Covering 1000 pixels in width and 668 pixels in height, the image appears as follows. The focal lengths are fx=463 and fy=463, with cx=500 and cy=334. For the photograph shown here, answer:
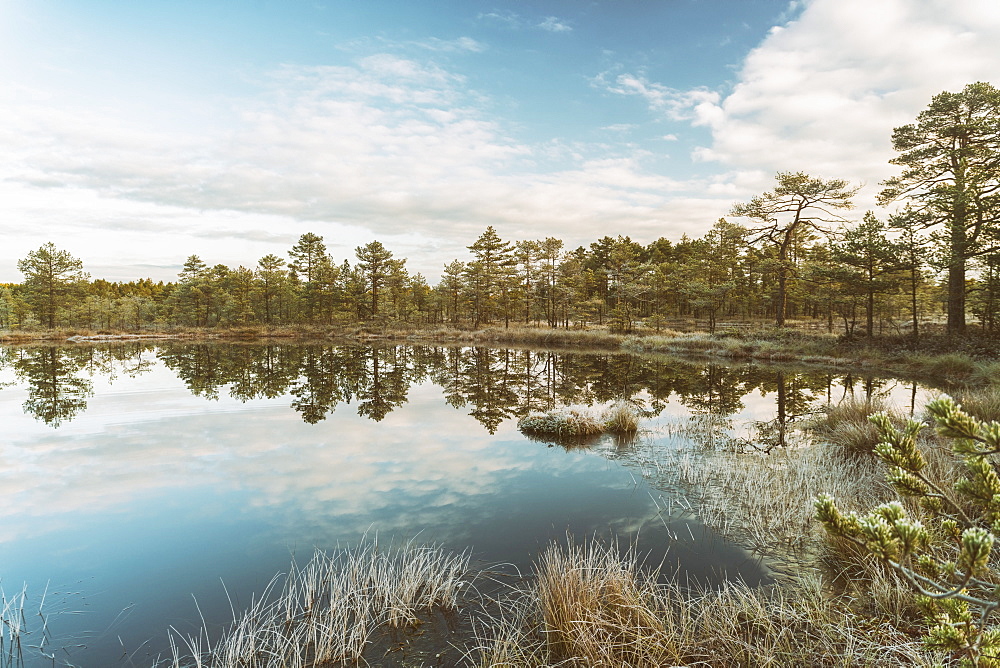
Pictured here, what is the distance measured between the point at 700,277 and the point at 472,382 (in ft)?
167

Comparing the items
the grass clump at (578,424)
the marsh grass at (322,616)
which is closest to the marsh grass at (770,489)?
the grass clump at (578,424)

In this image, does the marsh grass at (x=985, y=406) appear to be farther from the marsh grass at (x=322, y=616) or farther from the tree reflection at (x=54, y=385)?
the tree reflection at (x=54, y=385)

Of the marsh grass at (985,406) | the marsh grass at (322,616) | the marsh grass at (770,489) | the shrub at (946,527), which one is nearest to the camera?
the shrub at (946,527)

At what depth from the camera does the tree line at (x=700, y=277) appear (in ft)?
75.8

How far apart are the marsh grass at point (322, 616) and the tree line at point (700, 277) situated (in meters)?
27.9

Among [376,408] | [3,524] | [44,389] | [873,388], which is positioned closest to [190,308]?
[44,389]

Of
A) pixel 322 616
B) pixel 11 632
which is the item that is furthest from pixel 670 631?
pixel 11 632

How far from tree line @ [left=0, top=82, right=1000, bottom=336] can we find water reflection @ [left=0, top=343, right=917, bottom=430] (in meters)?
8.77

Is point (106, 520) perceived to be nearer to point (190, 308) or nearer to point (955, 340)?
point (955, 340)

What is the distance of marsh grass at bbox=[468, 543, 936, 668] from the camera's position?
12.7 feet

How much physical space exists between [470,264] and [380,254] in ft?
44.9

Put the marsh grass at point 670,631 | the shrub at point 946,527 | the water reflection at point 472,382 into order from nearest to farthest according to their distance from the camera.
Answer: the shrub at point 946,527
the marsh grass at point 670,631
the water reflection at point 472,382

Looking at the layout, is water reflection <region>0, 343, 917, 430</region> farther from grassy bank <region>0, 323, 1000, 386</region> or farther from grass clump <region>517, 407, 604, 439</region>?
grassy bank <region>0, 323, 1000, 386</region>

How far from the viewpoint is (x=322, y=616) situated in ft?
16.8
